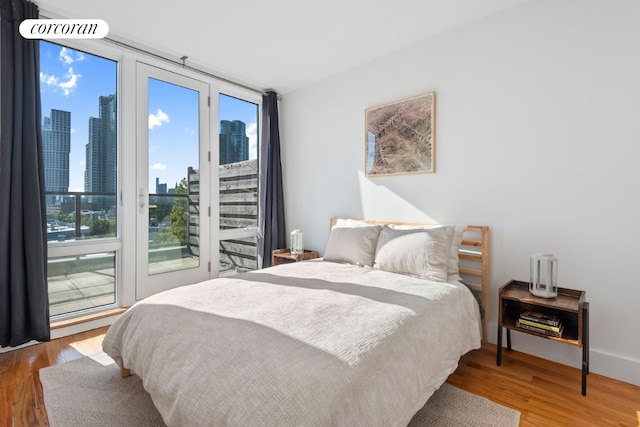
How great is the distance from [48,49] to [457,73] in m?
3.42

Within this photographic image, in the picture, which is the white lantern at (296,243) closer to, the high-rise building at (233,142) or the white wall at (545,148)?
the white wall at (545,148)

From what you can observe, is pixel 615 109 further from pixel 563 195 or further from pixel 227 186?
pixel 227 186

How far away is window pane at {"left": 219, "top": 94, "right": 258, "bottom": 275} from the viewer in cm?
380

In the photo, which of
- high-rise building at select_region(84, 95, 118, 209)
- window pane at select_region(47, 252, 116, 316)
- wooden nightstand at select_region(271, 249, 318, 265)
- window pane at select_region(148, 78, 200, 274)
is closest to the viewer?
window pane at select_region(47, 252, 116, 316)

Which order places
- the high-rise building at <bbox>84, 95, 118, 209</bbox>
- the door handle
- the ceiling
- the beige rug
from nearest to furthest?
1. the beige rug
2. the ceiling
3. the high-rise building at <bbox>84, 95, 118, 209</bbox>
4. the door handle

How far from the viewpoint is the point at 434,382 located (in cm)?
158

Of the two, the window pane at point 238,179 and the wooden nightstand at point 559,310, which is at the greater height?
the window pane at point 238,179

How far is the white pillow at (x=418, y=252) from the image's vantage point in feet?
7.64

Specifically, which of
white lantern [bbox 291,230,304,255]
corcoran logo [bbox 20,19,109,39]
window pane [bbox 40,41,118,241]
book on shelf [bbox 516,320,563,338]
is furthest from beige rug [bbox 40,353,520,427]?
corcoran logo [bbox 20,19,109,39]

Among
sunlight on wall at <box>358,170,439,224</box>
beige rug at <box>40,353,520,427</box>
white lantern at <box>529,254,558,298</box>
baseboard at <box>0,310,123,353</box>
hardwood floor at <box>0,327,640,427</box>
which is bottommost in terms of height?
hardwood floor at <box>0,327,640,427</box>

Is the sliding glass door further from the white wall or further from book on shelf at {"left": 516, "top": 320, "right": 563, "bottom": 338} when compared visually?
book on shelf at {"left": 516, "top": 320, "right": 563, "bottom": 338}

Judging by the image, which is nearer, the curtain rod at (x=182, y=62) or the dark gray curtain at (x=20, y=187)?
the dark gray curtain at (x=20, y=187)

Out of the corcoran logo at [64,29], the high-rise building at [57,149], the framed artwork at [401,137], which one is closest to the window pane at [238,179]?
the corcoran logo at [64,29]

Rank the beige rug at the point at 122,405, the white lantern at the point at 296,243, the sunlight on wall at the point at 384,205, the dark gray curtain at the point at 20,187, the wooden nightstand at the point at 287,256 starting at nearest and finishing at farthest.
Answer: the beige rug at the point at 122,405
the dark gray curtain at the point at 20,187
the sunlight on wall at the point at 384,205
the wooden nightstand at the point at 287,256
the white lantern at the point at 296,243
